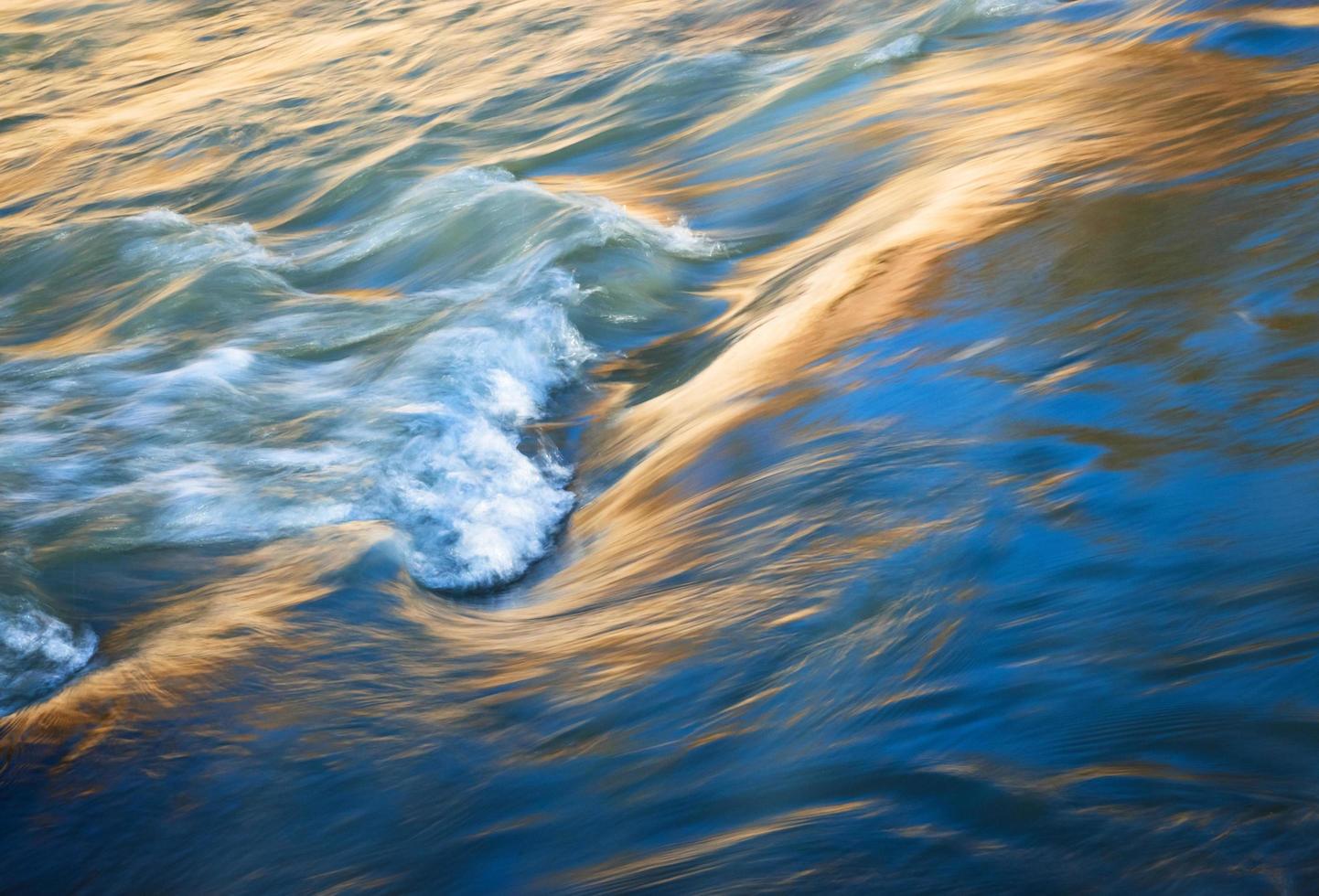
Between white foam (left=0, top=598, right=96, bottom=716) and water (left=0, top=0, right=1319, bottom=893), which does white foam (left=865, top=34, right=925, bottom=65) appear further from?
white foam (left=0, top=598, right=96, bottom=716)

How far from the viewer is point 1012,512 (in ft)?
8.46

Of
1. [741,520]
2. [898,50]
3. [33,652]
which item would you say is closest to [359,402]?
[33,652]

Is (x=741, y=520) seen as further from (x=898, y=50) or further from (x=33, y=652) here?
(x=898, y=50)

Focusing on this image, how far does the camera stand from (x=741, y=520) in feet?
9.85

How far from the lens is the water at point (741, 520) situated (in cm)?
209

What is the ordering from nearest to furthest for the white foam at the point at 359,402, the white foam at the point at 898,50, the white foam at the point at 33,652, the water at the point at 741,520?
the water at the point at 741,520 < the white foam at the point at 33,652 < the white foam at the point at 359,402 < the white foam at the point at 898,50

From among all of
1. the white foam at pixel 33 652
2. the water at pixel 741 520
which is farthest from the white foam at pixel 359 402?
the white foam at pixel 33 652

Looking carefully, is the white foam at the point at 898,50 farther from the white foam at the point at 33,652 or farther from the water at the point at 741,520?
the white foam at the point at 33,652

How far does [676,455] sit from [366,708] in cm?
124

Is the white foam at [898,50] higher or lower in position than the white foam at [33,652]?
higher

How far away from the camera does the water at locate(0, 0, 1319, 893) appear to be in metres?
2.09

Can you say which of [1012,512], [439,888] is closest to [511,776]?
[439,888]

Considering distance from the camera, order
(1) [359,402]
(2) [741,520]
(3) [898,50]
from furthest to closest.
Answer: (3) [898,50], (1) [359,402], (2) [741,520]

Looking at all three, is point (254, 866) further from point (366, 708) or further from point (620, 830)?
point (620, 830)
